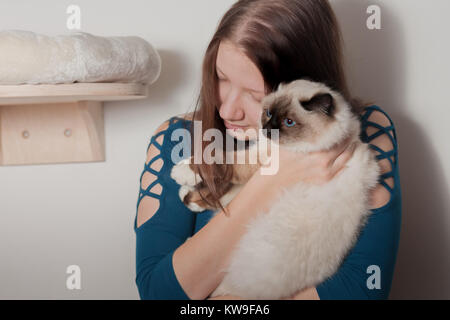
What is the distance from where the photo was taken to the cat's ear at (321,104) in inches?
38.0

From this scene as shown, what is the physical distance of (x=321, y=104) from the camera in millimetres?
987

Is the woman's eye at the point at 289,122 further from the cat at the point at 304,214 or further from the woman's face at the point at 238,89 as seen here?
the woman's face at the point at 238,89

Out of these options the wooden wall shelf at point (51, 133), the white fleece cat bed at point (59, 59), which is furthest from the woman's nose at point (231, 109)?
the wooden wall shelf at point (51, 133)

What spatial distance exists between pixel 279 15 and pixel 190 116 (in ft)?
1.39

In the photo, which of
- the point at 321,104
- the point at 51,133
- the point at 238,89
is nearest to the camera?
the point at 321,104

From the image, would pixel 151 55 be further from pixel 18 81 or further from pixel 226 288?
pixel 226 288

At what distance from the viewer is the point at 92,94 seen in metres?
1.08

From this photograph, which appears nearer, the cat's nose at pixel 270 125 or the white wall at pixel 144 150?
the cat's nose at pixel 270 125

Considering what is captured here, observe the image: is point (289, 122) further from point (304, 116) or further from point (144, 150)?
point (144, 150)

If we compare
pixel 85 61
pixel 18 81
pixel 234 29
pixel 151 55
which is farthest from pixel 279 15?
pixel 18 81

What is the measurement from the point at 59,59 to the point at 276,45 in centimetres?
53

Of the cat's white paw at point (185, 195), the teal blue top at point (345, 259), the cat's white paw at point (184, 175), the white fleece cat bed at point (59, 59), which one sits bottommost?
the teal blue top at point (345, 259)

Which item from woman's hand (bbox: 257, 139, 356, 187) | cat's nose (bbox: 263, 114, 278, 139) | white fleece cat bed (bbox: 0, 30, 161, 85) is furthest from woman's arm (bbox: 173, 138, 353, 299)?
white fleece cat bed (bbox: 0, 30, 161, 85)

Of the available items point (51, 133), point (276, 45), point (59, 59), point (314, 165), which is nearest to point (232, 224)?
point (314, 165)
